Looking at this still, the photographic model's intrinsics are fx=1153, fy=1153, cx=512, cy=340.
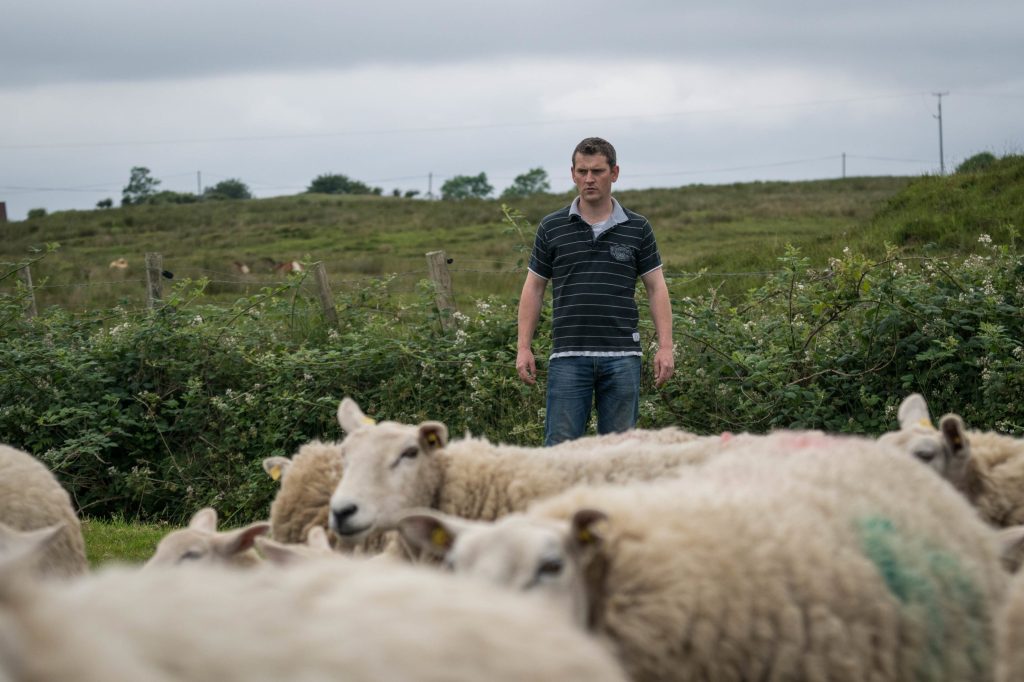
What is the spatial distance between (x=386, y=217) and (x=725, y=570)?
3462cm

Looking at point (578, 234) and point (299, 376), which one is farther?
point (299, 376)

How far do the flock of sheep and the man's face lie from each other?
1374 mm

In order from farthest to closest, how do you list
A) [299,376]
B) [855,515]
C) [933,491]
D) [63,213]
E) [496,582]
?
[63,213] → [299,376] → [933,491] → [855,515] → [496,582]

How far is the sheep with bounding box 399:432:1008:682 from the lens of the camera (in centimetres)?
300

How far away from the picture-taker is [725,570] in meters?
3.12

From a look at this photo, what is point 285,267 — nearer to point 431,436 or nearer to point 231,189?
point 431,436

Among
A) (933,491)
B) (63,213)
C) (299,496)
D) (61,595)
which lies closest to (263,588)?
(61,595)

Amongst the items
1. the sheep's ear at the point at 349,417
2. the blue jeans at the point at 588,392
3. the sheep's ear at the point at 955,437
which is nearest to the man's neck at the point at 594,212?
the blue jeans at the point at 588,392

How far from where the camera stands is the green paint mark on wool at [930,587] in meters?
3.32

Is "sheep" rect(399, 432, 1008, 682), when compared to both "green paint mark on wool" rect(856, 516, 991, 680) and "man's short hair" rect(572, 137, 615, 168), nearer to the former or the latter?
"green paint mark on wool" rect(856, 516, 991, 680)

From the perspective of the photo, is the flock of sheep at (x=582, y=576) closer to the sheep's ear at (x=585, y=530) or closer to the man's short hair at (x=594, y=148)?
the sheep's ear at (x=585, y=530)

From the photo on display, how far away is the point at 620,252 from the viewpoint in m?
6.22

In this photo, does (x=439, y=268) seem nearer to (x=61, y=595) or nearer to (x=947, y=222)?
(x=947, y=222)

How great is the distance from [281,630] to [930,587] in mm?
2111
